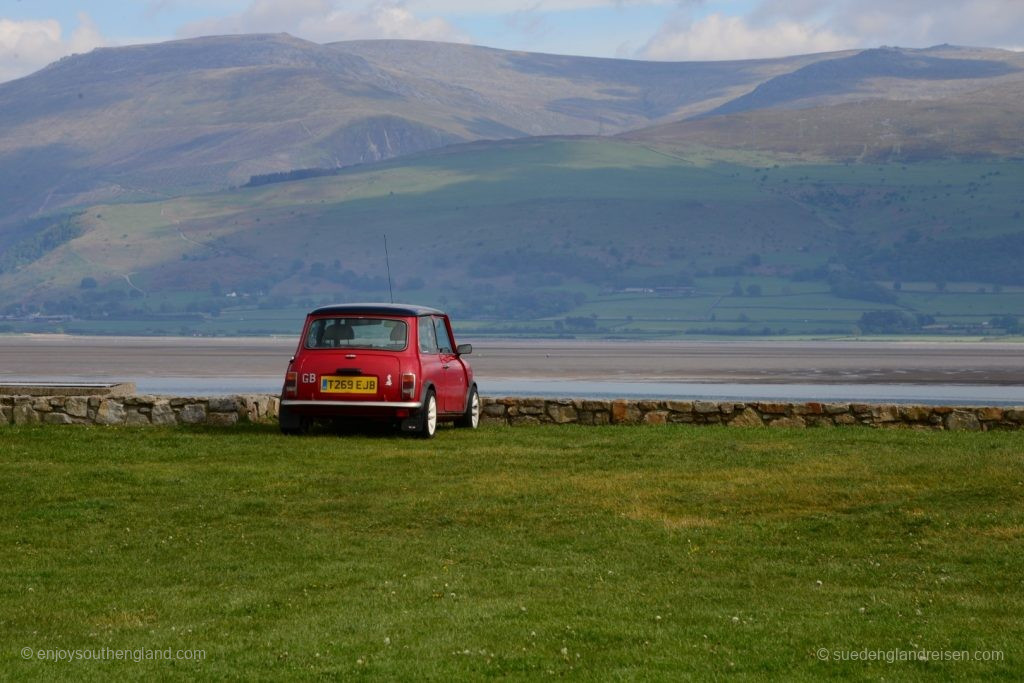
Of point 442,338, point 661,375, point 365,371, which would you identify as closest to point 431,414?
point 365,371

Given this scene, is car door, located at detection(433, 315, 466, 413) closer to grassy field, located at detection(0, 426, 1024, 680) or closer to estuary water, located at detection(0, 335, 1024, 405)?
grassy field, located at detection(0, 426, 1024, 680)

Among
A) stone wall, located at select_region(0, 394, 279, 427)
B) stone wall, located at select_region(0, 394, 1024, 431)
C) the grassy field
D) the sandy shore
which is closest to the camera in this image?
the grassy field

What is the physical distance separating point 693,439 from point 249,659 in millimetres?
12639

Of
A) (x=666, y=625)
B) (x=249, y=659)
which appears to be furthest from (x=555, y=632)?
(x=249, y=659)

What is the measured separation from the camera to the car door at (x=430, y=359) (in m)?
23.4

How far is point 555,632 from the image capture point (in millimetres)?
11289

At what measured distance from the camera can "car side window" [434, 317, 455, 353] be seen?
24.9 metres

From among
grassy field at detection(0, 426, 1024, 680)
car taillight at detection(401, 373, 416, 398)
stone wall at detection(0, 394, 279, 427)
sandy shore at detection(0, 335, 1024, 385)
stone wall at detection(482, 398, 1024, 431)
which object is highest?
car taillight at detection(401, 373, 416, 398)

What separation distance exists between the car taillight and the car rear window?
0.57m

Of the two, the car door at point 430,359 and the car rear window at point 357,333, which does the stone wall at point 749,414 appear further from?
the car rear window at point 357,333

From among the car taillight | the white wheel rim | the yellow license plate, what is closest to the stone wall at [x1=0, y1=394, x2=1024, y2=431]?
the white wheel rim

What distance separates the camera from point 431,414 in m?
23.4

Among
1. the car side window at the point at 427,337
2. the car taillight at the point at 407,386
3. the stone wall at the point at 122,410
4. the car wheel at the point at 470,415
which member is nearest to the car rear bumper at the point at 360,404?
the car taillight at the point at 407,386

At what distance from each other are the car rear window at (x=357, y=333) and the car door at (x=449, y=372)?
1270 millimetres
